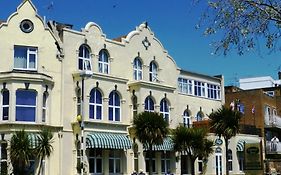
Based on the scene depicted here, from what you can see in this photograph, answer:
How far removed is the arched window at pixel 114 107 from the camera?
43.4 metres

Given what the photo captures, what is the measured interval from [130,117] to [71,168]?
7.68 m

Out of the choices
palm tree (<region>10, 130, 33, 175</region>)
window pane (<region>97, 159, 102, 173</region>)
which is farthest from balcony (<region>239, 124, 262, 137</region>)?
palm tree (<region>10, 130, 33, 175</region>)

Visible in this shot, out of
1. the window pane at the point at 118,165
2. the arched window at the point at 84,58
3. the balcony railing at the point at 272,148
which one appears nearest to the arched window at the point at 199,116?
the balcony railing at the point at 272,148

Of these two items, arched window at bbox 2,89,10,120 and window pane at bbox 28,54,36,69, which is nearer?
arched window at bbox 2,89,10,120

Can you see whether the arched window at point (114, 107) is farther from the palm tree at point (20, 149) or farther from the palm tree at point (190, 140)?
the palm tree at point (20, 149)

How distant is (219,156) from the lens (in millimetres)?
54250

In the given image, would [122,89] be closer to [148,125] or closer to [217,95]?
[148,125]

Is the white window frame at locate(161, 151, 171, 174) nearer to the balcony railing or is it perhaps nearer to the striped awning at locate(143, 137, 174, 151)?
the striped awning at locate(143, 137, 174, 151)

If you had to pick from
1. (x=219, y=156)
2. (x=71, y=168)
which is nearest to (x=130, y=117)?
(x=71, y=168)

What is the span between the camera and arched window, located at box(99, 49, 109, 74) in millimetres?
43812

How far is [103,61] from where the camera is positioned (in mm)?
44062

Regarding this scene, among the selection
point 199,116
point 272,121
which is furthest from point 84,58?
point 272,121

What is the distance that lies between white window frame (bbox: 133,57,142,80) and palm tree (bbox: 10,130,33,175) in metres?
14.9

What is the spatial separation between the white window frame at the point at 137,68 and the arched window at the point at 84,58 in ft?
18.3
